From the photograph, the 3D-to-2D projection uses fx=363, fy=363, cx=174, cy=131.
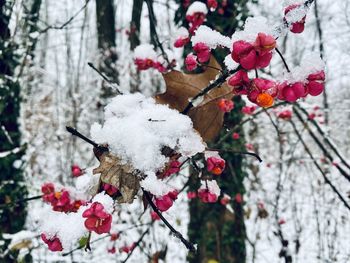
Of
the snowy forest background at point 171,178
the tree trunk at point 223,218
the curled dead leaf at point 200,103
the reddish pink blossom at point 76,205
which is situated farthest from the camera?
the tree trunk at point 223,218

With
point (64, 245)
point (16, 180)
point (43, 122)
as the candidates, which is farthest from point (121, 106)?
point (43, 122)

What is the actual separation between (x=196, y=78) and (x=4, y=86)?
2.51 metres

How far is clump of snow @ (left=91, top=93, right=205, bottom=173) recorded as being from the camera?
869 mm

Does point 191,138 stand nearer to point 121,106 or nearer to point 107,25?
point 121,106

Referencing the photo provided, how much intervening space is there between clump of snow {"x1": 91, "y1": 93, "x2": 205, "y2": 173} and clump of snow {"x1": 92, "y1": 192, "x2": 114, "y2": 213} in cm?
10

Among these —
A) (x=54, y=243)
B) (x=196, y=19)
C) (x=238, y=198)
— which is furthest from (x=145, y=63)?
(x=238, y=198)

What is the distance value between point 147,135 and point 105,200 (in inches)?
7.4

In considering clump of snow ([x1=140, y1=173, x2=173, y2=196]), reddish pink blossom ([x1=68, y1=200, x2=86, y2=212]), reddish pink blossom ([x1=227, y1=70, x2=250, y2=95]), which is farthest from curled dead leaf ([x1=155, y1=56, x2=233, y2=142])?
reddish pink blossom ([x1=68, y1=200, x2=86, y2=212])

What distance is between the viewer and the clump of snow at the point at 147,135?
87cm

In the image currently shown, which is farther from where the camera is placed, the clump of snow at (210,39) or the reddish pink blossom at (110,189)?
the clump of snow at (210,39)

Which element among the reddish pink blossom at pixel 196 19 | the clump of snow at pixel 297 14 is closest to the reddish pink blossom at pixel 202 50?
the clump of snow at pixel 297 14

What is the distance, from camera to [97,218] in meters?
0.84

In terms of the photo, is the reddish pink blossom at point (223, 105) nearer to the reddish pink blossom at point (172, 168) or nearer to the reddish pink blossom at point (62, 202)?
the reddish pink blossom at point (172, 168)

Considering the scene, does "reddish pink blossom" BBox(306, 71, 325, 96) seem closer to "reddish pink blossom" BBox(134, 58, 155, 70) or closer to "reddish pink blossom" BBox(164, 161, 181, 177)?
"reddish pink blossom" BBox(164, 161, 181, 177)
